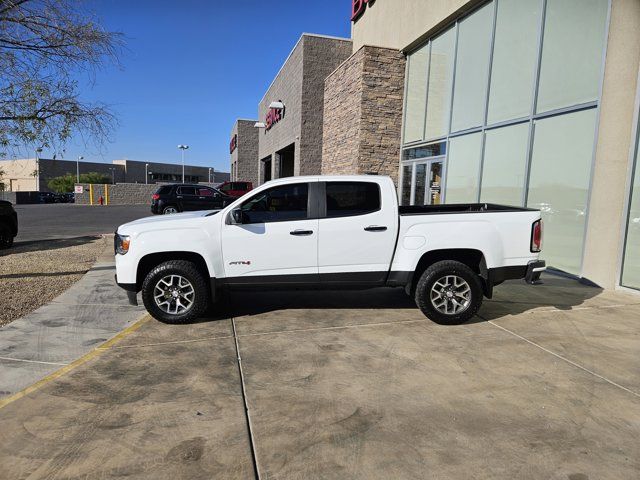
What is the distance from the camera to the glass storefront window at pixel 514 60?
9.32m

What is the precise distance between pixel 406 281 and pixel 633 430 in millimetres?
2815

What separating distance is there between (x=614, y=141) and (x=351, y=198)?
4.97 m

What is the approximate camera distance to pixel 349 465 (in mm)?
2828

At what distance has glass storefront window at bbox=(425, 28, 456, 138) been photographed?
1233 centimetres

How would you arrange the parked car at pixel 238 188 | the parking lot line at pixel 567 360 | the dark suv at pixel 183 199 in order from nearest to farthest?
the parking lot line at pixel 567 360, the dark suv at pixel 183 199, the parked car at pixel 238 188

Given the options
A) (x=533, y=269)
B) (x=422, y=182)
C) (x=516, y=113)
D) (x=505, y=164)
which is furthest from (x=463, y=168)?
(x=533, y=269)

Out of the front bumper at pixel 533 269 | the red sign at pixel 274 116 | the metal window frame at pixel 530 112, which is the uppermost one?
the red sign at pixel 274 116

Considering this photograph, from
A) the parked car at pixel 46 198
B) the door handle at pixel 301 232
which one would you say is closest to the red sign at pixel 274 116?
the door handle at pixel 301 232

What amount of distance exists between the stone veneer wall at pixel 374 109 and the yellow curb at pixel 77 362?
33.8 ft

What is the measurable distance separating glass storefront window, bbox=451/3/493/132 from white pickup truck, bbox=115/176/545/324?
20.3 ft

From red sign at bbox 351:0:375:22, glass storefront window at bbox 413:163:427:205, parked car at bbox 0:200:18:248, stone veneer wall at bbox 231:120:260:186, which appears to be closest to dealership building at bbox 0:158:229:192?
stone veneer wall at bbox 231:120:260:186

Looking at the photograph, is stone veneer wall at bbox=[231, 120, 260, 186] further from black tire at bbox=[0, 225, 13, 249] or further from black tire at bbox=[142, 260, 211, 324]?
black tire at bbox=[142, 260, 211, 324]

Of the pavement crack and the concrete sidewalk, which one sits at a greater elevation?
the pavement crack

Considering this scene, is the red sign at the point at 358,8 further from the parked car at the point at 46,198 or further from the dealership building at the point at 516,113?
the parked car at the point at 46,198
